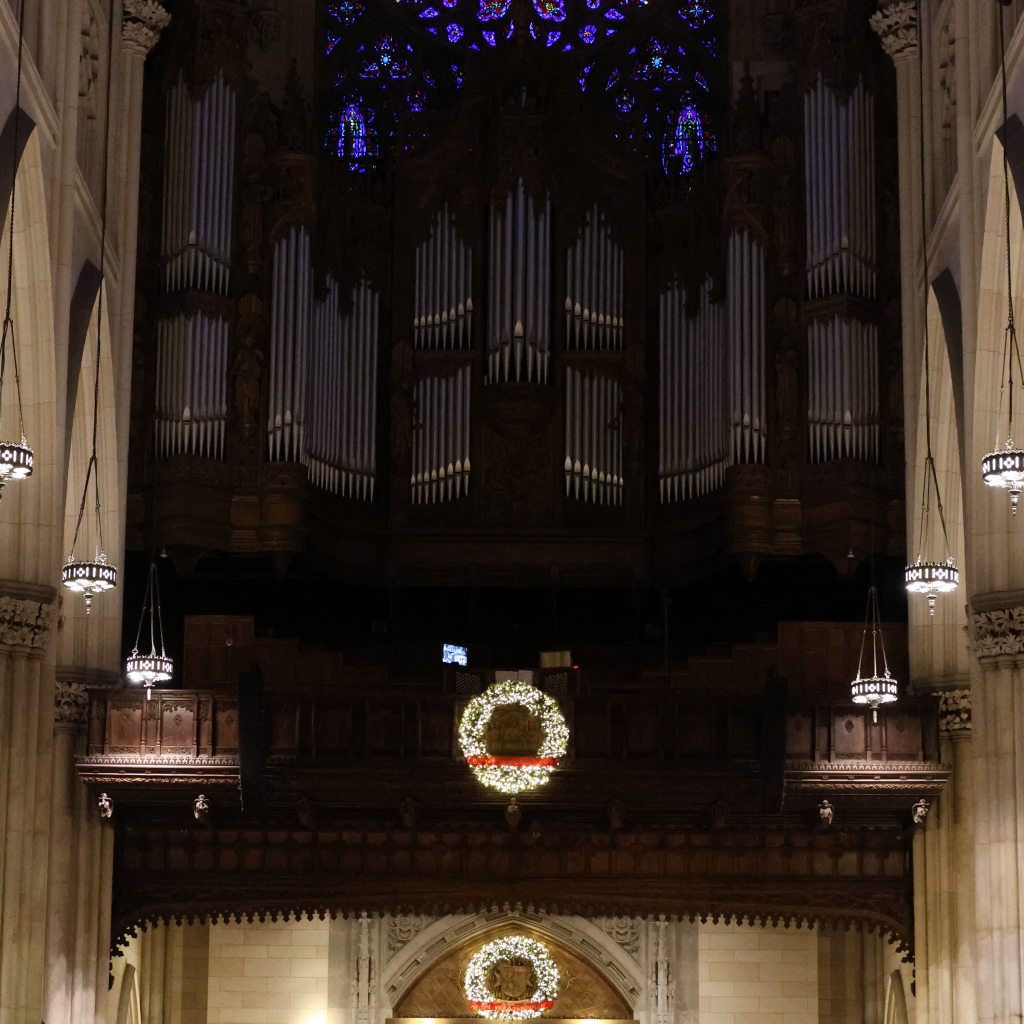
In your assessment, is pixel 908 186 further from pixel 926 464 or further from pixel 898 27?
pixel 926 464

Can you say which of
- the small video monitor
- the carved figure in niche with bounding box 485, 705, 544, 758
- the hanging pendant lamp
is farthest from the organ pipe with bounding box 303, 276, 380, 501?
the hanging pendant lamp

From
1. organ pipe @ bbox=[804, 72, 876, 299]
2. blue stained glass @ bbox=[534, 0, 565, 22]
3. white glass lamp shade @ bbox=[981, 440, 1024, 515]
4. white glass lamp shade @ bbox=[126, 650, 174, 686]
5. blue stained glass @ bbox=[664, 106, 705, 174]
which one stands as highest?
blue stained glass @ bbox=[534, 0, 565, 22]

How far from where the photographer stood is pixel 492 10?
111 ft

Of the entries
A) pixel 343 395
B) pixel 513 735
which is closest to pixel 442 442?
pixel 343 395

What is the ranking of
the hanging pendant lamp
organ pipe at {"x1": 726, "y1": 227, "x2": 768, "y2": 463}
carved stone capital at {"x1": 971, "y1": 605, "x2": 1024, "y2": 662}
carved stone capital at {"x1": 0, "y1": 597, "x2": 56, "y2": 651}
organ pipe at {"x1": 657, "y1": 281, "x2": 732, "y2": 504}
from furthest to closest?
organ pipe at {"x1": 657, "y1": 281, "x2": 732, "y2": 504} < organ pipe at {"x1": 726, "y1": 227, "x2": 768, "y2": 463} < the hanging pendant lamp < carved stone capital at {"x1": 0, "y1": 597, "x2": 56, "y2": 651} < carved stone capital at {"x1": 971, "y1": 605, "x2": 1024, "y2": 662}

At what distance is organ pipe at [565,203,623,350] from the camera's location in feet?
102

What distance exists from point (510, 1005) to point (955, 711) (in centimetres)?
863

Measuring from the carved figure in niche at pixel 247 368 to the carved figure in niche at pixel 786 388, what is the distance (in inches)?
271

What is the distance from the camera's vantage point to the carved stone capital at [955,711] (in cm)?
2672

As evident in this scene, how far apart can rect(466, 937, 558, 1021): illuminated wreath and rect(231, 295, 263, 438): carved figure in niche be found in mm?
8431

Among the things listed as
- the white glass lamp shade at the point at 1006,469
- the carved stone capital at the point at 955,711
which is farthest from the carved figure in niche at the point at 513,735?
the white glass lamp shade at the point at 1006,469

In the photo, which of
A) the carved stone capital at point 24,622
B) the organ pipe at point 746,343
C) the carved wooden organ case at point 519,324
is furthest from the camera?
the organ pipe at point 746,343

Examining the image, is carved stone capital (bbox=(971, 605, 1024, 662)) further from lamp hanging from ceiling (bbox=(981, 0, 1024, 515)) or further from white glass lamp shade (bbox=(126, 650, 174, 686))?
white glass lamp shade (bbox=(126, 650, 174, 686))

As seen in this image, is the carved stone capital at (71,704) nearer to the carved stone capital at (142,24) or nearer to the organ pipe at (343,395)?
the organ pipe at (343,395)
